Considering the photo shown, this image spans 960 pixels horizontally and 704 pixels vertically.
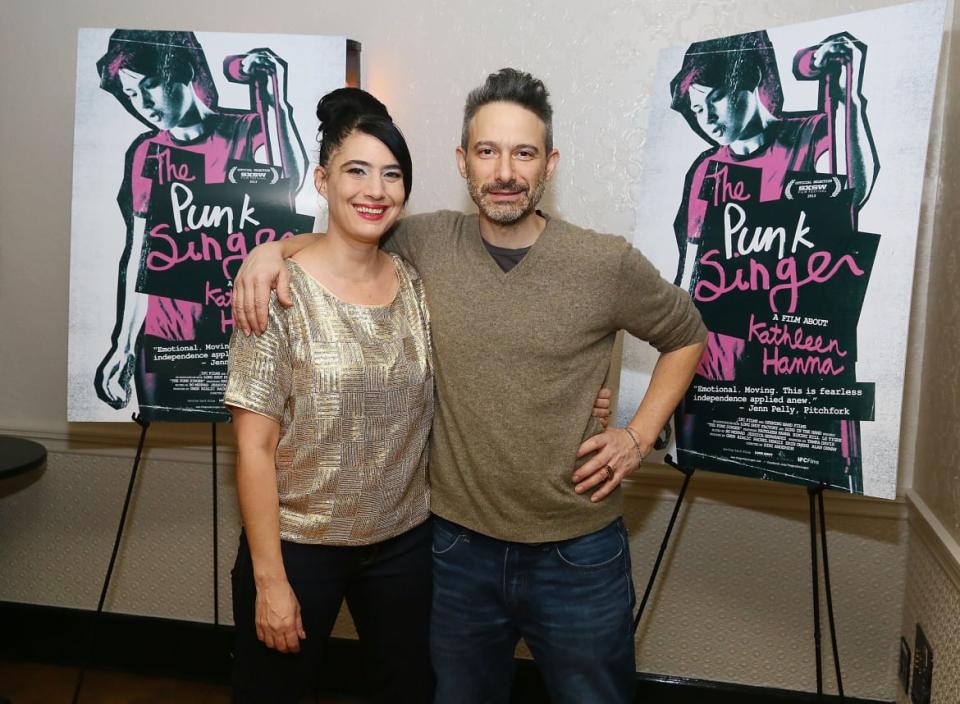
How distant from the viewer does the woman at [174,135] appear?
210 cm

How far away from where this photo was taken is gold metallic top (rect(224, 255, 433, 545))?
4.89 feet

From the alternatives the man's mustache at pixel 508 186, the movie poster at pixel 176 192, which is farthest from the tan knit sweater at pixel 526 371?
the movie poster at pixel 176 192

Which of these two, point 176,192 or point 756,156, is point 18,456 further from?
point 756,156

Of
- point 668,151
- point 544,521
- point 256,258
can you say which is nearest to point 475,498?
point 544,521

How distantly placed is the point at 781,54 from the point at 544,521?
1140mm

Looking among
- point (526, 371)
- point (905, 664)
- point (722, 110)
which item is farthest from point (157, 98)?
point (905, 664)

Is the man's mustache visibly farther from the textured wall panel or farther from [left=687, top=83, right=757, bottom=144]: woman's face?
the textured wall panel

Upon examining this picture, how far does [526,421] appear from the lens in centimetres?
161

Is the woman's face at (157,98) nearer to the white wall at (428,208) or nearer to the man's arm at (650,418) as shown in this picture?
the white wall at (428,208)

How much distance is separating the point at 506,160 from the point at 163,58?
1.06m

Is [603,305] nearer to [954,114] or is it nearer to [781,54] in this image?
[781,54]

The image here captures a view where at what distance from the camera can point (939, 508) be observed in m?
1.99

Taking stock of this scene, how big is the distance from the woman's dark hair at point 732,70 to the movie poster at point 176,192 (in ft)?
2.77

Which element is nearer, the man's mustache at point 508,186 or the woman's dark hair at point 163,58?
the man's mustache at point 508,186
